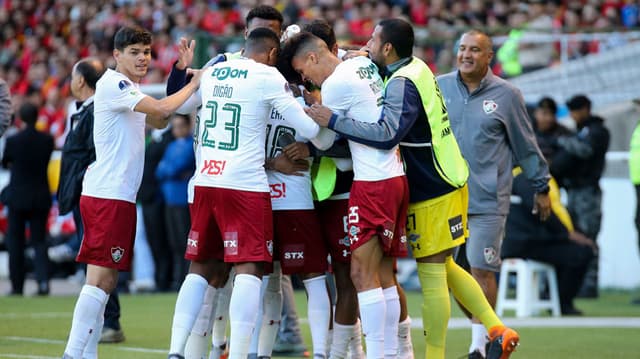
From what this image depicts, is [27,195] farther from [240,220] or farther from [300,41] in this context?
[240,220]

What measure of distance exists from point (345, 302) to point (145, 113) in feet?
6.04

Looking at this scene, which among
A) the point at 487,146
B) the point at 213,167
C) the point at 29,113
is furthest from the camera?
the point at 29,113

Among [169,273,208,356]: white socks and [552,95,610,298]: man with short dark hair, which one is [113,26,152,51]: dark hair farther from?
[552,95,610,298]: man with short dark hair

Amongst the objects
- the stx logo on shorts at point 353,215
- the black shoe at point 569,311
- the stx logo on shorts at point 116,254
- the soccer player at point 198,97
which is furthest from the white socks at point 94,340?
the black shoe at point 569,311

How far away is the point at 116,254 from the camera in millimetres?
8281

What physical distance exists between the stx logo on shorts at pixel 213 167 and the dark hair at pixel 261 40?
30.9 inches

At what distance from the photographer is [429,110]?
26.8 ft

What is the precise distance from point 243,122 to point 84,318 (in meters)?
1.69

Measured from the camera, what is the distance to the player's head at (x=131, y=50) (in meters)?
8.41

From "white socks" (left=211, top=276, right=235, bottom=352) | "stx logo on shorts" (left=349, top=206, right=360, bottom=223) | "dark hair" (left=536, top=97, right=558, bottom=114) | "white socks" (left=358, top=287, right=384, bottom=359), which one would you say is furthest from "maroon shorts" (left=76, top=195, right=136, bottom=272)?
"dark hair" (left=536, top=97, right=558, bottom=114)

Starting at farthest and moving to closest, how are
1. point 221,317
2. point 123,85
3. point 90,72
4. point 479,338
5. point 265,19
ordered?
point 90,72, point 479,338, point 265,19, point 221,317, point 123,85

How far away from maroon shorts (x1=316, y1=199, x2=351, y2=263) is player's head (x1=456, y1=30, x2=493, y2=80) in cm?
197

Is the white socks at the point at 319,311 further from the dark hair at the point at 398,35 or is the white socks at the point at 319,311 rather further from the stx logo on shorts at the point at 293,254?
the dark hair at the point at 398,35

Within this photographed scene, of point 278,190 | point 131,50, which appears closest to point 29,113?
point 131,50
